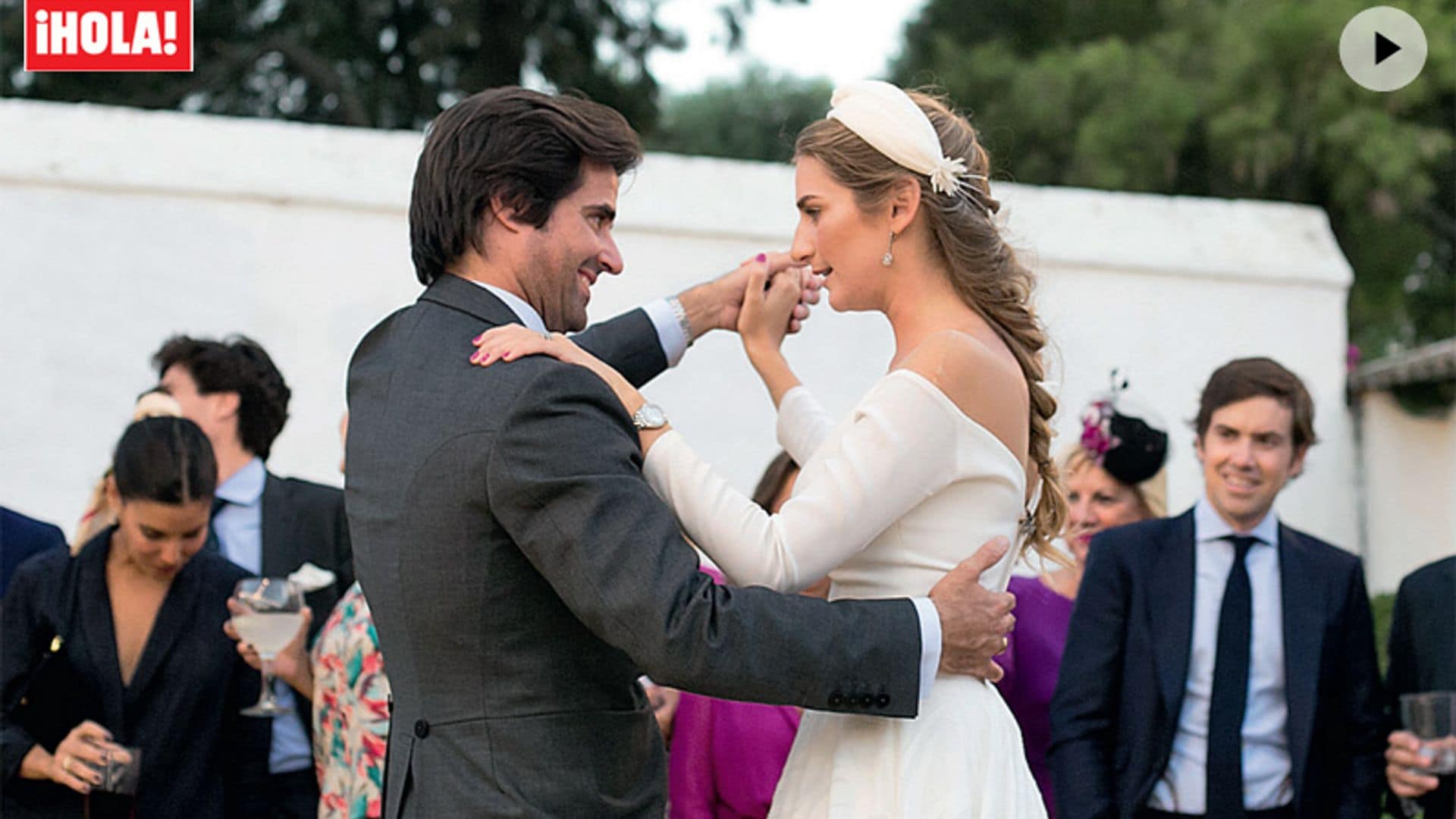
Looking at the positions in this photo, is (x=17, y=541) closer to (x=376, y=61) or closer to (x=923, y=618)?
(x=923, y=618)

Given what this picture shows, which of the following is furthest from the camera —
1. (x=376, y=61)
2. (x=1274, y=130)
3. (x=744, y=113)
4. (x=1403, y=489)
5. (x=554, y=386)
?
(x=744, y=113)

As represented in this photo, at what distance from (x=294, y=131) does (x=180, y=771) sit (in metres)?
4.50

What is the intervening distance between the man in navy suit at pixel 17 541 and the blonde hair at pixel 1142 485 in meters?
2.91

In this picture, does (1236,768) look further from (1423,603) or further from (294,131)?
(294,131)

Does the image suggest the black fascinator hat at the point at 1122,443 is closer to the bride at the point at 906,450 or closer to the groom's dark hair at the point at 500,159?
the bride at the point at 906,450

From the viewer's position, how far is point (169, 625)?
4.21 meters

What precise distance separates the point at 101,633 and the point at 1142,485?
284 cm

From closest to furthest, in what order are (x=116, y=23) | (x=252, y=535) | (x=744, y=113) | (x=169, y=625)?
(x=169, y=625) < (x=252, y=535) < (x=116, y=23) < (x=744, y=113)

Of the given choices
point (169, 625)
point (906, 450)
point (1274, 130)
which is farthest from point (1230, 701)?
point (1274, 130)

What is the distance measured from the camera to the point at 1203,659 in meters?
4.15

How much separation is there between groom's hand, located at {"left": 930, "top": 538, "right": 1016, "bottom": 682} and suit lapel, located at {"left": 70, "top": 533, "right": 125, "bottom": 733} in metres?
2.28

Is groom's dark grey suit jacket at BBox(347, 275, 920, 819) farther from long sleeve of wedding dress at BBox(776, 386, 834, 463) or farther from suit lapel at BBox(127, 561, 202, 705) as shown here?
suit lapel at BBox(127, 561, 202, 705)

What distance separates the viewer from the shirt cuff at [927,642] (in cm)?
258

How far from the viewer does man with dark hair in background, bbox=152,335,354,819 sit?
451 centimetres
